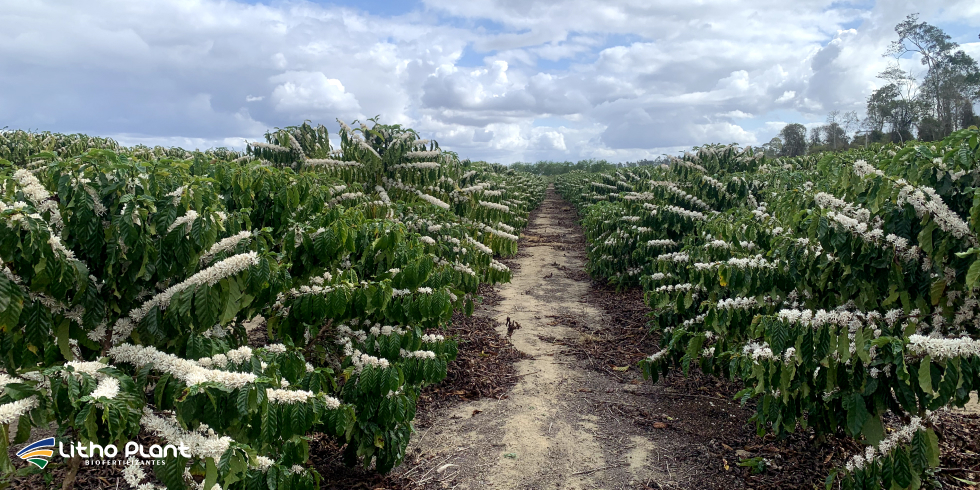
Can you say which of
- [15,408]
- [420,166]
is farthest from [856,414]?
[420,166]

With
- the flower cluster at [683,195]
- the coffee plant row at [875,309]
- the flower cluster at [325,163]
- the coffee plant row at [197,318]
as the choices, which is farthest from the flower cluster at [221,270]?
the flower cluster at [683,195]

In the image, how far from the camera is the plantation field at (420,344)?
8.26 ft

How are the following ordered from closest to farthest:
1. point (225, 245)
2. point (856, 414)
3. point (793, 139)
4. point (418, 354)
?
point (225, 245), point (856, 414), point (418, 354), point (793, 139)

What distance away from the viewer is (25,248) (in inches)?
89.9

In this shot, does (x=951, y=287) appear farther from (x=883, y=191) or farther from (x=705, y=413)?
(x=705, y=413)

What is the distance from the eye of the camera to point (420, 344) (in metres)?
4.32

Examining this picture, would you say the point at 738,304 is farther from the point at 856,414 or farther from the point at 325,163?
the point at 325,163

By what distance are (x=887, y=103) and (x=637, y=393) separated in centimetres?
5741

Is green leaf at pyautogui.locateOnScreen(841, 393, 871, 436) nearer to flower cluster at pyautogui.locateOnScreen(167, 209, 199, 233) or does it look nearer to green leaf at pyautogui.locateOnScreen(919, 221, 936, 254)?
green leaf at pyautogui.locateOnScreen(919, 221, 936, 254)

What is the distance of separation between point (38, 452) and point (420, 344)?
2.77 meters

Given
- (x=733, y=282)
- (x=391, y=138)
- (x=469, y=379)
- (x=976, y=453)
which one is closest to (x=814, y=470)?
(x=976, y=453)

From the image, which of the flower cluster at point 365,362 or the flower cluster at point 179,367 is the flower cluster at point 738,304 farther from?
the flower cluster at point 179,367

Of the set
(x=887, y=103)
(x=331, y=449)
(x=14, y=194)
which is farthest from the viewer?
(x=887, y=103)

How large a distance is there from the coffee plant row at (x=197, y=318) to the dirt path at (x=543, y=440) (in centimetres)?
71
